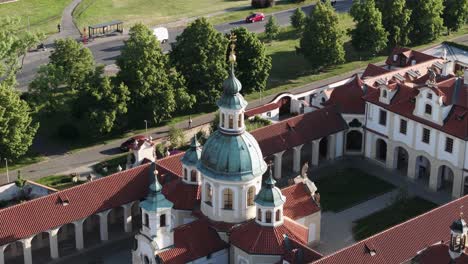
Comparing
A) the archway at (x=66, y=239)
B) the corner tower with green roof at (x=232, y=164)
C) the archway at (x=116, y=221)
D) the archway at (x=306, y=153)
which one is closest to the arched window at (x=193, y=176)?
the corner tower with green roof at (x=232, y=164)

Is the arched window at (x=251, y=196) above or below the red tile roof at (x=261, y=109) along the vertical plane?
above

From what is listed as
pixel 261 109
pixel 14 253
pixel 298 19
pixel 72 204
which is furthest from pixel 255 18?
pixel 14 253

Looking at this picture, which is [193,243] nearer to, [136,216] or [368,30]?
[136,216]

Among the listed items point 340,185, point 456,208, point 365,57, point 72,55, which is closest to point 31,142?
point 72,55

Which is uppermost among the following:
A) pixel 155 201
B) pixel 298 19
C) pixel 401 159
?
pixel 298 19

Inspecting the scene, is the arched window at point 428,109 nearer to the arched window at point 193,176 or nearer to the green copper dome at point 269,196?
the arched window at point 193,176

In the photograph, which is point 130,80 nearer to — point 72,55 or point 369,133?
point 72,55

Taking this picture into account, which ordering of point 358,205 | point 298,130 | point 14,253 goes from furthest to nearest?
point 298,130 → point 358,205 → point 14,253
